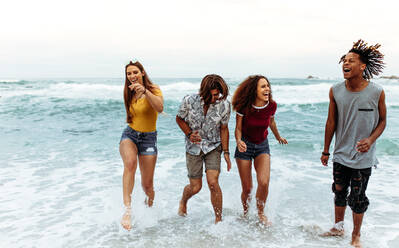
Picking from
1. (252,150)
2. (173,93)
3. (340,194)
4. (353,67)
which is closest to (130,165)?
(252,150)

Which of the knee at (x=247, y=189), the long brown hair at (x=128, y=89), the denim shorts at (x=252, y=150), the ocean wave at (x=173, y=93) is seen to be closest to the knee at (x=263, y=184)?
the knee at (x=247, y=189)

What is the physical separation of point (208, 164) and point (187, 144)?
15.0 inches

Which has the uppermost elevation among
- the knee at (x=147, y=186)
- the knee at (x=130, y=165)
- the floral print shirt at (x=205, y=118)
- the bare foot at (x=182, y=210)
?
the floral print shirt at (x=205, y=118)

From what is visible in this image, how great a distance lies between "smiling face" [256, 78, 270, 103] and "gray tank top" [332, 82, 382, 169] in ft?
2.47

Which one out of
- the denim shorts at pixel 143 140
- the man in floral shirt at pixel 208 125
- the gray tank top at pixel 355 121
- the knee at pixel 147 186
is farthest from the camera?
the knee at pixel 147 186

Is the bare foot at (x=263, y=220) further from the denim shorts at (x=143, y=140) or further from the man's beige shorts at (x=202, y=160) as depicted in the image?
the denim shorts at (x=143, y=140)

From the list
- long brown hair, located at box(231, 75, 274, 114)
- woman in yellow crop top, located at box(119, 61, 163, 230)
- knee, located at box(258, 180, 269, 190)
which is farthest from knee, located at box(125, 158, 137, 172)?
knee, located at box(258, 180, 269, 190)

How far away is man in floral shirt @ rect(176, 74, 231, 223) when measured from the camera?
13.1 ft

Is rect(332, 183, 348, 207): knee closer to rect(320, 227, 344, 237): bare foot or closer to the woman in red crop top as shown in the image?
rect(320, 227, 344, 237): bare foot

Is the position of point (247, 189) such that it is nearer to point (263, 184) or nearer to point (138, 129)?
point (263, 184)

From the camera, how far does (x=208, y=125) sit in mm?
4082

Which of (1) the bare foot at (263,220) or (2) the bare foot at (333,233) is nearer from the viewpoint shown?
(2) the bare foot at (333,233)

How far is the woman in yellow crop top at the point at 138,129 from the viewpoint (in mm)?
4102

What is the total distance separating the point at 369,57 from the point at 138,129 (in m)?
2.74
